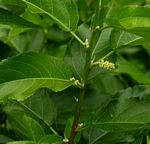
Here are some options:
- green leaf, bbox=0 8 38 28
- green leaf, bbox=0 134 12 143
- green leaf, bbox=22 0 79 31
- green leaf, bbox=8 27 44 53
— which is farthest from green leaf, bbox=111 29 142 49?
green leaf, bbox=8 27 44 53

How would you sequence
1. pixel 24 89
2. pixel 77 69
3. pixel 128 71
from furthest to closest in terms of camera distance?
pixel 128 71
pixel 77 69
pixel 24 89

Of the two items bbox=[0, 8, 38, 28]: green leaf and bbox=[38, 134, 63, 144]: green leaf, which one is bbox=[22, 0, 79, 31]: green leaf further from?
bbox=[38, 134, 63, 144]: green leaf

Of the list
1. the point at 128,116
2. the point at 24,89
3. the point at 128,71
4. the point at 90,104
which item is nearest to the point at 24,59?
the point at 24,89

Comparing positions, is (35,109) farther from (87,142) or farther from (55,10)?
(55,10)

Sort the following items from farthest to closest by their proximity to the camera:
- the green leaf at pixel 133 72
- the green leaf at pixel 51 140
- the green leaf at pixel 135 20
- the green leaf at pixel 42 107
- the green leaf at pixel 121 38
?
1. the green leaf at pixel 133 72
2. the green leaf at pixel 42 107
3. the green leaf at pixel 121 38
4. the green leaf at pixel 51 140
5. the green leaf at pixel 135 20

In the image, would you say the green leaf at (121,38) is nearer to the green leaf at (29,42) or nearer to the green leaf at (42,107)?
the green leaf at (42,107)

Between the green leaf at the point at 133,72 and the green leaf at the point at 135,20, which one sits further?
the green leaf at the point at 133,72

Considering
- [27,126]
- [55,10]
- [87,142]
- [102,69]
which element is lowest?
[87,142]

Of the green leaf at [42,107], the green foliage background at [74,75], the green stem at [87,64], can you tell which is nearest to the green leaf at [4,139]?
the green foliage background at [74,75]
